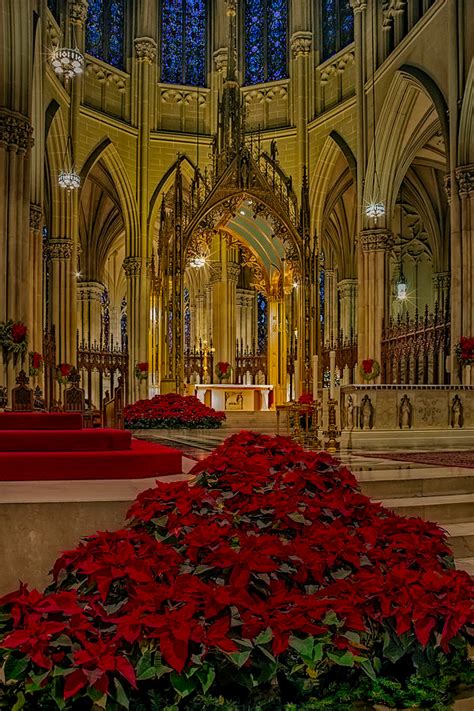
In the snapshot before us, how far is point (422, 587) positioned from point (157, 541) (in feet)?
2.90

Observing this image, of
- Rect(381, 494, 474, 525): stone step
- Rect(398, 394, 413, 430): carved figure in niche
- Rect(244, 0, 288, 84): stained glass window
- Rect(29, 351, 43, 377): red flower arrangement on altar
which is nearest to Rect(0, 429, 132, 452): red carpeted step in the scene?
Rect(381, 494, 474, 525): stone step

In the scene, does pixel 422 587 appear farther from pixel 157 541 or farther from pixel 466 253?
pixel 466 253

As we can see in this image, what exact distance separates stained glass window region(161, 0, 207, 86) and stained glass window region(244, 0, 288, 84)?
152 centimetres

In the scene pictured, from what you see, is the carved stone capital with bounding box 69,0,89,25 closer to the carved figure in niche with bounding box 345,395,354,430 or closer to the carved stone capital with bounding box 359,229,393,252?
the carved stone capital with bounding box 359,229,393,252

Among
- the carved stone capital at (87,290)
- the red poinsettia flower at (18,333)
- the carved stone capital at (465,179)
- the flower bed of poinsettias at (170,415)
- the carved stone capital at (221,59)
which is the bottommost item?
the flower bed of poinsettias at (170,415)

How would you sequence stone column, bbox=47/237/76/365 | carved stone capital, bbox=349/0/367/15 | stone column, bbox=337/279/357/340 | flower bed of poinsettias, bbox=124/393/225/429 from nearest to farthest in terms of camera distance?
flower bed of poinsettias, bbox=124/393/225/429, carved stone capital, bbox=349/0/367/15, stone column, bbox=47/237/76/365, stone column, bbox=337/279/357/340

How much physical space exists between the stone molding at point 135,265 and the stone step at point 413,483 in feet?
60.4

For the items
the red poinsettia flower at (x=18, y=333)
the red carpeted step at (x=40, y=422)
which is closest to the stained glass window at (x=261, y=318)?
the red poinsettia flower at (x=18, y=333)

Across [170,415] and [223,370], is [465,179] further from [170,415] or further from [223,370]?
[223,370]

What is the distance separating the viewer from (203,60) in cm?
2462

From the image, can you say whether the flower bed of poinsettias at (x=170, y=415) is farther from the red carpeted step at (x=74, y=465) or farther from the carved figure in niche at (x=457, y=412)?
the red carpeted step at (x=74, y=465)

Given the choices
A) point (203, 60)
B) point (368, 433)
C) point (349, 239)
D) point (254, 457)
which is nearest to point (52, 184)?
point (203, 60)

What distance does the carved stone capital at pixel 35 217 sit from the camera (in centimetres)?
1630

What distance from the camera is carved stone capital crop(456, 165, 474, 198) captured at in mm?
14211
